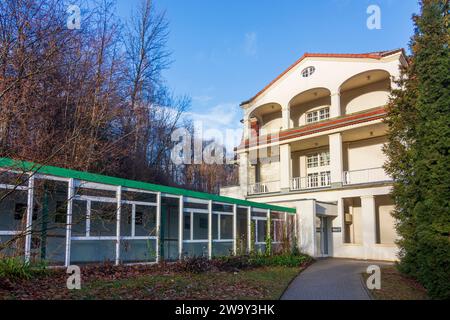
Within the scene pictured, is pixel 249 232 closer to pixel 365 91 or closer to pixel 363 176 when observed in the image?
pixel 363 176

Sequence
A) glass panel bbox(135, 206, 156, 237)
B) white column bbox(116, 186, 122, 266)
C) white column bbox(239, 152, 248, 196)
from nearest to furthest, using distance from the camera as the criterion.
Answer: white column bbox(116, 186, 122, 266) < glass panel bbox(135, 206, 156, 237) < white column bbox(239, 152, 248, 196)

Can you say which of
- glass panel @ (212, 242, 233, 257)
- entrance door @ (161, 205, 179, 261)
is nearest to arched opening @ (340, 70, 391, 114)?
glass panel @ (212, 242, 233, 257)

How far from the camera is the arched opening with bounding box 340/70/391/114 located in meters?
23.5

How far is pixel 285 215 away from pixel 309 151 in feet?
25.2

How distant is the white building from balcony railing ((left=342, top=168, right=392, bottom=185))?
59mm

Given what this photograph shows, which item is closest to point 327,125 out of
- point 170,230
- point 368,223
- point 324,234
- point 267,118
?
point 368,223

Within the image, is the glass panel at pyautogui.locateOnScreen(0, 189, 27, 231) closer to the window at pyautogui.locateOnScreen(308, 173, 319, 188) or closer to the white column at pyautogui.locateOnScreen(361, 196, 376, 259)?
the white column at pyautogui.locateOnScreen(361, 196, 376, 259)

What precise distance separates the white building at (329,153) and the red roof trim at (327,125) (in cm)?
6

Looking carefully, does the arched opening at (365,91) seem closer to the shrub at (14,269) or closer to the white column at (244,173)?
the white column at (244,173)

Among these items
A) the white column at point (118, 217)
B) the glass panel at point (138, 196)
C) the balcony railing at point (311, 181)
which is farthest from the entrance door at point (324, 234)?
the white column at point (118, 217)

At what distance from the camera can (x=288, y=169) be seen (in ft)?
83.7

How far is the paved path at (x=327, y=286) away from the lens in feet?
32.8
